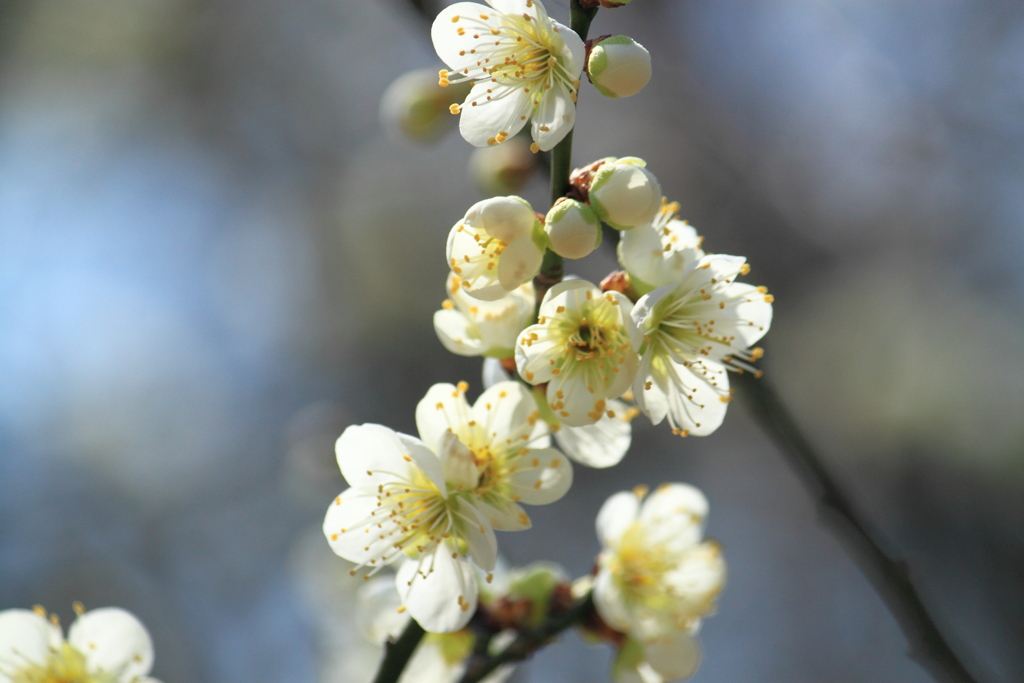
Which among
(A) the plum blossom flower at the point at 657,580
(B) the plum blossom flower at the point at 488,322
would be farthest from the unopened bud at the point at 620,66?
(A) the plum blossom flower at the point at 657,580

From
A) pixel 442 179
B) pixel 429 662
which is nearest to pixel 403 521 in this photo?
pixel 429 662

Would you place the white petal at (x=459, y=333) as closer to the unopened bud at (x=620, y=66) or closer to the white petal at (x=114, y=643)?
the unopened bud at (x=620, y=66)

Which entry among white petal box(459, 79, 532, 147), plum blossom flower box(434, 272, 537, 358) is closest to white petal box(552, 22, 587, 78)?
white petal box(459, 79, 532, 147)

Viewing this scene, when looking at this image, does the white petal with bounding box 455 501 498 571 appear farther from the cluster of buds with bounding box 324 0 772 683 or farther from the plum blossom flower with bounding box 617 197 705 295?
the plum blossom flower with bounding box 617 197 705 295

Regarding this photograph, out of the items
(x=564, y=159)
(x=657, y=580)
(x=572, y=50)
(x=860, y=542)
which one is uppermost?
(x=572, y=50)

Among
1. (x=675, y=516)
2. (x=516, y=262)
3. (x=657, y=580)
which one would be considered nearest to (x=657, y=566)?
(x=657, y=580)

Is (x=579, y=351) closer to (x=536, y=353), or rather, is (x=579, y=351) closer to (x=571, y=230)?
(x=536, y=353)
